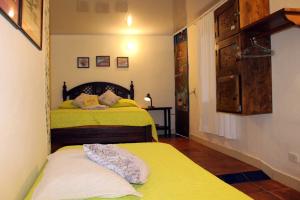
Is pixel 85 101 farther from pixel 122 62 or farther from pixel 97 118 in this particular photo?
pixel 122 62

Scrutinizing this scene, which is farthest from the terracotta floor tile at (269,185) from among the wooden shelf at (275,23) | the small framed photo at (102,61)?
the small framed photo at (102,61)

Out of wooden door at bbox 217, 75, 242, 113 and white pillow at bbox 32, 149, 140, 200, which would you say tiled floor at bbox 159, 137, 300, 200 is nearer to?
wooden door at bbox 217, 75, 242, 113

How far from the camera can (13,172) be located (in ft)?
3.77

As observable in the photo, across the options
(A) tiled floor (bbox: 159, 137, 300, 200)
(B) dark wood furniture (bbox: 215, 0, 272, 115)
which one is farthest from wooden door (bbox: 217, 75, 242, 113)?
(A) tiled floor (bbox: 159, 137, 300, 200)

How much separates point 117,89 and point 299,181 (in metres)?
4.17

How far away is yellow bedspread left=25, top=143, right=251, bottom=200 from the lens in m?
1.16

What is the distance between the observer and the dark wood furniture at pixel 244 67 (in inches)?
113

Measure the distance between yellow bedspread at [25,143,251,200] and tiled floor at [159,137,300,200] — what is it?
52.4 inches

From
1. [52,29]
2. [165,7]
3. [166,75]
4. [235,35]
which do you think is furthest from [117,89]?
[235,35]

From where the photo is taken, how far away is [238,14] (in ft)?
9.32

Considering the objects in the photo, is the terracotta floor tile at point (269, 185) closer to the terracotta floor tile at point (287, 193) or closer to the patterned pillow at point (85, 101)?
the terracotta floor tile at point (287, 193)

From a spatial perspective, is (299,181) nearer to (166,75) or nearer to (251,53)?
(251,53)

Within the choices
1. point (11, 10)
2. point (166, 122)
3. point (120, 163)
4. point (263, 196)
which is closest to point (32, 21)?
point (11, 10)

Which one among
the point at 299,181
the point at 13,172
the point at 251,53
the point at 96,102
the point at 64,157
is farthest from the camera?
the point at 96,102
